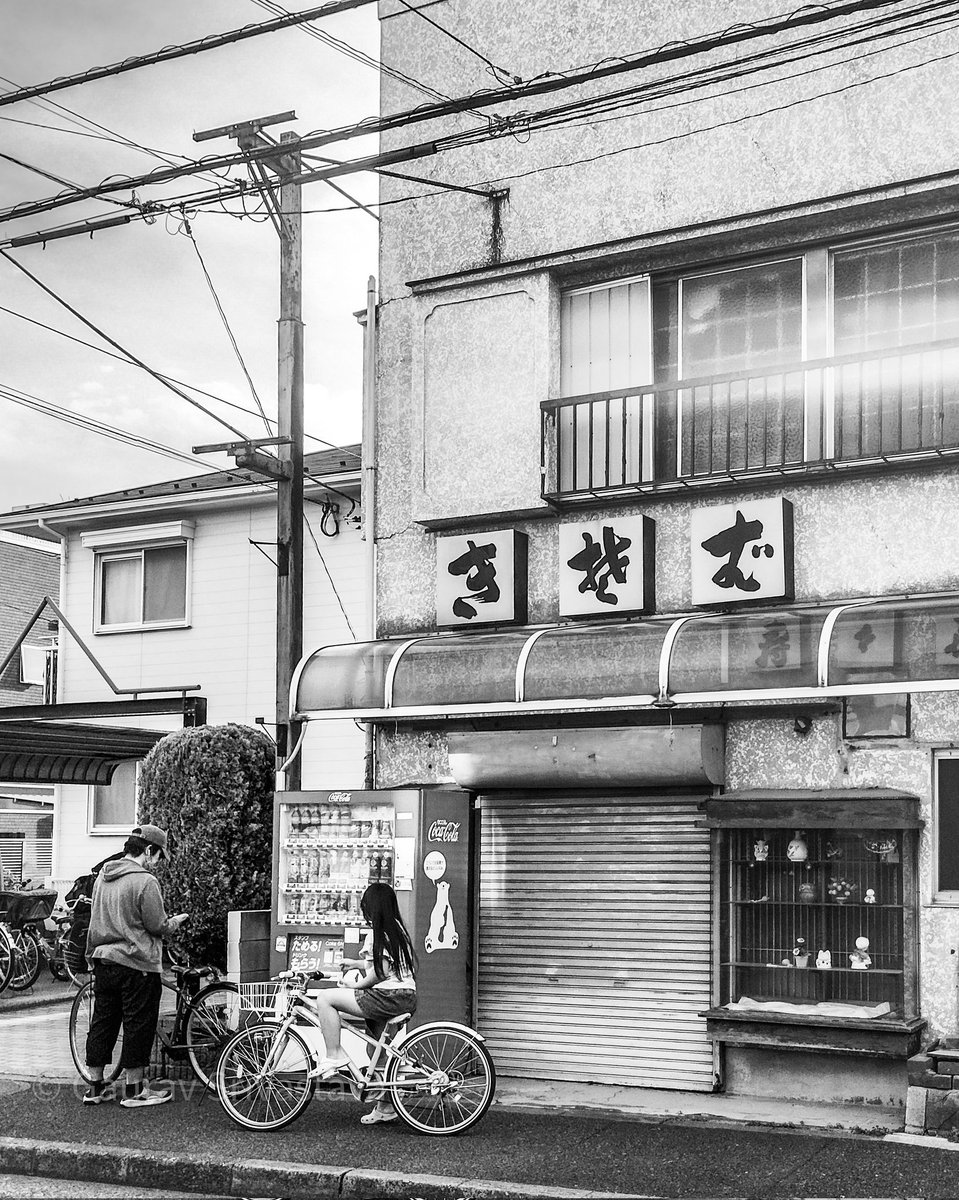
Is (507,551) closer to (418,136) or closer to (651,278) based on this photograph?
(651,278)

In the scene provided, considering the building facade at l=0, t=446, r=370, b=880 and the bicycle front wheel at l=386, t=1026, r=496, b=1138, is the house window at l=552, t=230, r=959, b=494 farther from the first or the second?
the building facade at l=0, t=446, r=370, b=880

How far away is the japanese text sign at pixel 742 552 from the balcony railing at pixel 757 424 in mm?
281

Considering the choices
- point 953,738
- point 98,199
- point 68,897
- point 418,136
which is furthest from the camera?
point 68,897

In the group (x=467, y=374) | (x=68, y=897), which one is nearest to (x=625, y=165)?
(x=467, y=374)

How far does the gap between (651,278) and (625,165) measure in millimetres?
1011

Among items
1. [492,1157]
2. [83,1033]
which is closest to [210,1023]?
[83,1033]

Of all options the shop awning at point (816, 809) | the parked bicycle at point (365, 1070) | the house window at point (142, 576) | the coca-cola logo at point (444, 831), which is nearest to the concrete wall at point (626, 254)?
the shop awning at point (816, 809)

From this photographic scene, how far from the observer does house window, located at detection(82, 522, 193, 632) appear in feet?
71.4

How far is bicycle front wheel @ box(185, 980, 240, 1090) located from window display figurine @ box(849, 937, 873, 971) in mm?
4888

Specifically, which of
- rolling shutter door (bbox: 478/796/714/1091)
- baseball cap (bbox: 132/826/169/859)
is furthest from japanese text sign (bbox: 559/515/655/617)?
baseball cap (bbox: 132/826/169/859)

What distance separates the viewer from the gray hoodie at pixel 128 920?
35.9 feet

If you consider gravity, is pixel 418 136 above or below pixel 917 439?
above

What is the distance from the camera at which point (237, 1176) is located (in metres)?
8.71

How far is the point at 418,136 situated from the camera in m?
13.7
